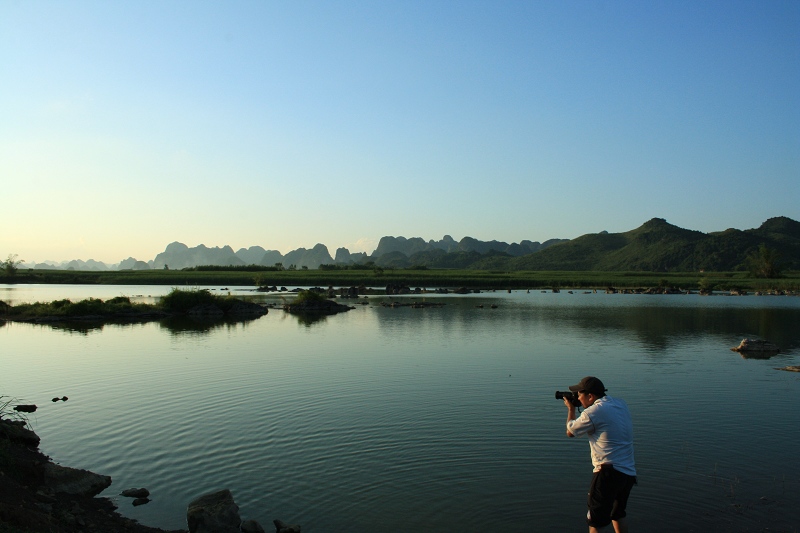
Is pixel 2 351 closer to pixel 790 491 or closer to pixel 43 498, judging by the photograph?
pixel 43 498

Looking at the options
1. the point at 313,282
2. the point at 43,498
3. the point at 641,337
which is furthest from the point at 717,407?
the point at 313,282

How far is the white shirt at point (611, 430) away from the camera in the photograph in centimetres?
742

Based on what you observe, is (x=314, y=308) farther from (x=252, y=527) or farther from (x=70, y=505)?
(x=252, y=527)

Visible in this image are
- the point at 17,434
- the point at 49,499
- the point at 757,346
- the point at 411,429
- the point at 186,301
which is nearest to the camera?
the point at 49,499

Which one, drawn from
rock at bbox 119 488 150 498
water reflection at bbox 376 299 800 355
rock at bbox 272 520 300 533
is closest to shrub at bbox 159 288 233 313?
water reflection at bbox 376 299 800 355

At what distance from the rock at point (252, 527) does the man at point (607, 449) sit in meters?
4.67

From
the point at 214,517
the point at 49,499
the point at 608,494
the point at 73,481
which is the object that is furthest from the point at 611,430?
the point at 73,481

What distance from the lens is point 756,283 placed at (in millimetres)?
111188

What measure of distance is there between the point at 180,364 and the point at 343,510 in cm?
1710

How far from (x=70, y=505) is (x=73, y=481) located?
Answer: 1009mm

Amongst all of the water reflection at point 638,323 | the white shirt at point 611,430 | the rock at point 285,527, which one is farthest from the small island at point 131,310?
the white shirt at point 611,430

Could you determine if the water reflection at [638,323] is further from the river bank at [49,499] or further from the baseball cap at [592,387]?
the river bank at [49,499]

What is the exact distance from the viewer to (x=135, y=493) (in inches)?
→ 405

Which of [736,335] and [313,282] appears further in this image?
Answer: [313,282]
